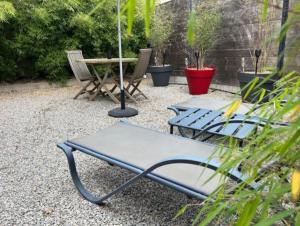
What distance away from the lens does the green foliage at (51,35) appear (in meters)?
6.02

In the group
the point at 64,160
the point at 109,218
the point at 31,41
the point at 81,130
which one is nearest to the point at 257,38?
the point at 81,130

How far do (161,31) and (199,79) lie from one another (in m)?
1.80

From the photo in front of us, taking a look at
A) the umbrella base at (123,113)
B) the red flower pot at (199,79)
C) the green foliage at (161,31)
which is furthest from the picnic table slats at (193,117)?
the green foliage at (161,31)

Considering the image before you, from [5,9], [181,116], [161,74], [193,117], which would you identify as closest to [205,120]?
[193,117]

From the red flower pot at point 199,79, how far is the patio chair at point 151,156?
3.22 meters

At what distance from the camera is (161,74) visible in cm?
659

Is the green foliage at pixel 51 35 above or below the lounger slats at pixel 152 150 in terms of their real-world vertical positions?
above

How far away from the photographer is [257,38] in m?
4.91

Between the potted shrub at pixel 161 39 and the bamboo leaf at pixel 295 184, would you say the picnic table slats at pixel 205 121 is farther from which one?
the potted shrub at pixel 161 39

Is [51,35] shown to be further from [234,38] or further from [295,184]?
[295,184]

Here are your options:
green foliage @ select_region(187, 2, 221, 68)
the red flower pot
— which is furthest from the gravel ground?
green foliage @ select_region(187, 2, 221, 68)

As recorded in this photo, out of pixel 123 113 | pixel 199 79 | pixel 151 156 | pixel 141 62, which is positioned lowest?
pixel 123 113

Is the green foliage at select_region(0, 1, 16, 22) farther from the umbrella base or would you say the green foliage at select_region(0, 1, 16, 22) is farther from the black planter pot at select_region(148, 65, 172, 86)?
the black planter pot at select_region(148, 65, 172, 86)

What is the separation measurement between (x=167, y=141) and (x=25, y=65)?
18.7 feet
